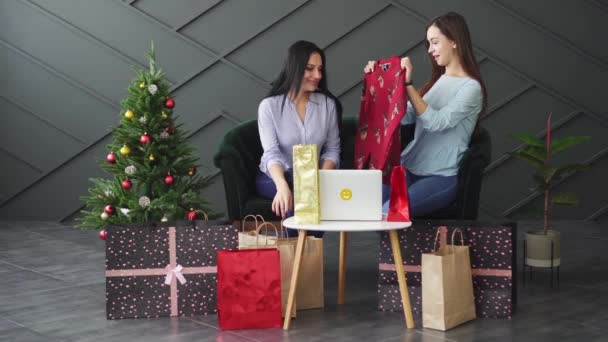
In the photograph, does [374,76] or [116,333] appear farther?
[374,76]

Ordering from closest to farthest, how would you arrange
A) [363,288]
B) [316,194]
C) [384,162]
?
1. [316,194]
2. [384,162]
3. [363,288]

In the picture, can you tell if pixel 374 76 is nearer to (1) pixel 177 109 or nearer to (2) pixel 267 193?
(2) pixel 267 193

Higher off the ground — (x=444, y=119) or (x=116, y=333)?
(x=444, y=119)

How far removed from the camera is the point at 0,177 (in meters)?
5.84

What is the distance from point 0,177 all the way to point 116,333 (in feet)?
10.1

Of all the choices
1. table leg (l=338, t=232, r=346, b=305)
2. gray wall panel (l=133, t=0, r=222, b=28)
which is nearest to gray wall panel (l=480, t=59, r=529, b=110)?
gray wall panel (l=133, t=0, r=222, b=28)

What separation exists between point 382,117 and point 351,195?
64 cm

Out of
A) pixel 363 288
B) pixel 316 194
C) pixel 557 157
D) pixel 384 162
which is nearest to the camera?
pixel 316 194

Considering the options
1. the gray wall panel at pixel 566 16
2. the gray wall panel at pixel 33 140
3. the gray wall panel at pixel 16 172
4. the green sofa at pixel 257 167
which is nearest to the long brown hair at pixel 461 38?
the green sofa at pixel 257 167

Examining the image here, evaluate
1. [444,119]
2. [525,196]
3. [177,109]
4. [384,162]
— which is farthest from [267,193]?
[525,196]

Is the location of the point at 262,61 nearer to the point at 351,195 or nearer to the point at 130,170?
the point at 130,170


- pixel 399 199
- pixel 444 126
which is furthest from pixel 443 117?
pixel 399 199

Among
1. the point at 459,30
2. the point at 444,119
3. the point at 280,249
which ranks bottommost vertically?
the point at 280,249

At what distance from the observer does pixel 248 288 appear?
3127mm
